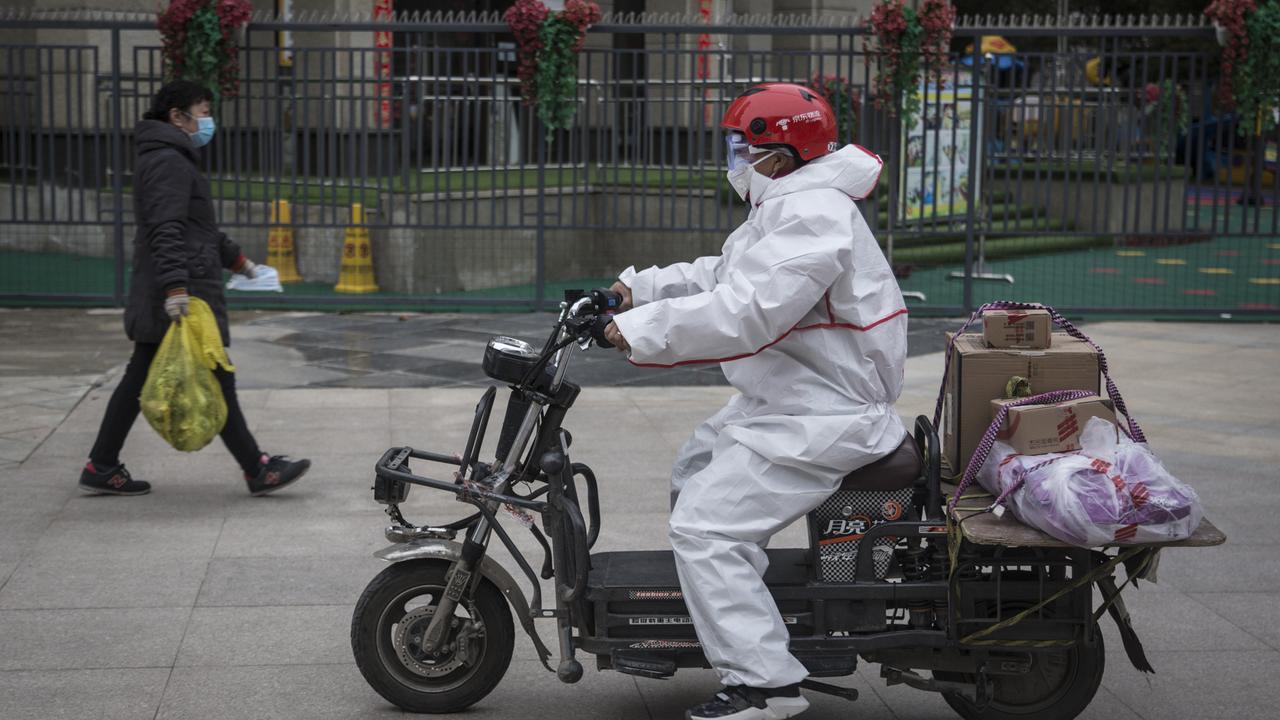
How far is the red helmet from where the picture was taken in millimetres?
4066

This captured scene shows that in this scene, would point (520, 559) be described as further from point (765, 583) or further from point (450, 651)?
point (765, 583)

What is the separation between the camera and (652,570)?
4309 mm

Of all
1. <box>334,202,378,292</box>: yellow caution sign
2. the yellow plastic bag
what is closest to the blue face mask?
the yellow plastic bag

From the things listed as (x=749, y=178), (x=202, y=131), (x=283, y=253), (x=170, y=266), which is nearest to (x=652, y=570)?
(x=749, y=178)

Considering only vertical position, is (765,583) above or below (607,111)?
below

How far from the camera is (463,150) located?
41.8ft

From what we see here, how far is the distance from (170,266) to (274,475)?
1.05m

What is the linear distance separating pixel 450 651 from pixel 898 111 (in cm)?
906

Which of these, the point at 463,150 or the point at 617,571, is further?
the point at 463,150

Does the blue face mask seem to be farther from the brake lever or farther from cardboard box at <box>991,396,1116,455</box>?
cardboard box at <box>991,396,1116,455</box>

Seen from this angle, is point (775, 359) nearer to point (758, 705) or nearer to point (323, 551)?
point (758, 705)

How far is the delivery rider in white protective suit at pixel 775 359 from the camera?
390cm

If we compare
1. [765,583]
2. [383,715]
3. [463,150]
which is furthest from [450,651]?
[463,150]

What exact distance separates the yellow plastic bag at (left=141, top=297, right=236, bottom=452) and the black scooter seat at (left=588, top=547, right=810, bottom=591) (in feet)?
8.74
